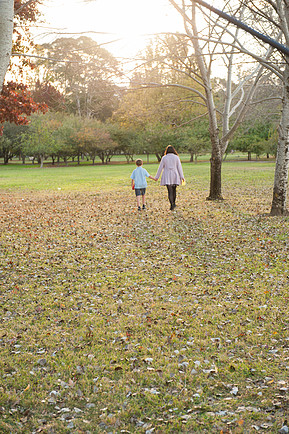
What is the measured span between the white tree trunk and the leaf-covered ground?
3309 mm

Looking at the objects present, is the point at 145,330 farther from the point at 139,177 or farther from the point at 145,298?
the point at 139,177

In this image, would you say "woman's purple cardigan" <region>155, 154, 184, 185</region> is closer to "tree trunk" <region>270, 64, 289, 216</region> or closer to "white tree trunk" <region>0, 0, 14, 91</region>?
"tree trunk" <region>270, 64, 289, 216</region>

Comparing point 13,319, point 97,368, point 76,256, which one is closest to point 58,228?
point 76,256

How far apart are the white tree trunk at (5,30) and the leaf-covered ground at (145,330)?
3309mm

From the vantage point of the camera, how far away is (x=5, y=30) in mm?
3719

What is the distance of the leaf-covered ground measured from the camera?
3572 millimetres

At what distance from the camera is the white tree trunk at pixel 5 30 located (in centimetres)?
362

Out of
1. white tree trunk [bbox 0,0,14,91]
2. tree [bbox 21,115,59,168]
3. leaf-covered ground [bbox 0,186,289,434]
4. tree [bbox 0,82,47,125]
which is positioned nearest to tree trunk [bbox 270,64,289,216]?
leaf-covered ground [bbox 0,186,289,434]

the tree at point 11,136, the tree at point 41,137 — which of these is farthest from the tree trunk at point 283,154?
the tree at point 11,136

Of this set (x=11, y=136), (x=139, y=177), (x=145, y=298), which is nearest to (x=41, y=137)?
(x=11, y=136)

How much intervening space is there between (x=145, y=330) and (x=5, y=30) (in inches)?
A: 158

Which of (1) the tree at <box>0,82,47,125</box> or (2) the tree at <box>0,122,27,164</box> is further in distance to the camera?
(2) the tree at <box>0,122,27,164</box>

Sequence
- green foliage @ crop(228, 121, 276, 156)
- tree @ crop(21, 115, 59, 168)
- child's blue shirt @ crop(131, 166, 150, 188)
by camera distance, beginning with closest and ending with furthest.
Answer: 1. child's blue shirt @ crop(131, 166, 150, 188)
2. green foliage @ crop(228, 121, 276, 156)
3. tree @ crop(21, 115, 59, 168)

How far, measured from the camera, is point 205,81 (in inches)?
578
